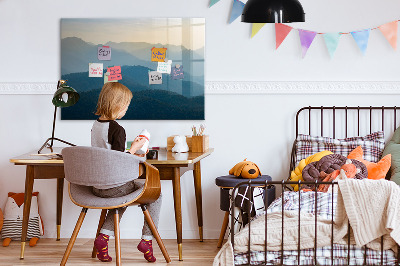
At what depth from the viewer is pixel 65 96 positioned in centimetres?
429

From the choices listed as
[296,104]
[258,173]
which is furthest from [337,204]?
[296,104]

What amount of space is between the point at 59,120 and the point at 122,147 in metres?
→ 1.18

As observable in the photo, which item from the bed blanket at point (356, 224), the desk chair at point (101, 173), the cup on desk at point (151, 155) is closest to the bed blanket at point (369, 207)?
the bed blanket at point (356, 224)

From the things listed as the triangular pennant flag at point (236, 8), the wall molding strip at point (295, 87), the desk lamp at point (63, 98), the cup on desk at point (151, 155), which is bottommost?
the cup on desk at point (151, 155)

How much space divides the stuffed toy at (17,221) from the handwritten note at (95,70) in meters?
1.00

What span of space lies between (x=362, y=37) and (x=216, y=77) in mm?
1058

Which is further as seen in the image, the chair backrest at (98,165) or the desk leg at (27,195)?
the desk leg at (27,195)

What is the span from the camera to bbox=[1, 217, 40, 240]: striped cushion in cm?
434

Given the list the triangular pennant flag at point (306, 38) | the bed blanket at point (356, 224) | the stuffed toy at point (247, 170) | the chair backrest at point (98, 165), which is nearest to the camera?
→ the bed blanket at point (356, 224)

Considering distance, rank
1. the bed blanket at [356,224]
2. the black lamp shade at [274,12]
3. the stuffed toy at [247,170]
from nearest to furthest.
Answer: the bed blanket at [356,224] < the black lamp shade at [274,12] < the stuffed toy at [247,170]

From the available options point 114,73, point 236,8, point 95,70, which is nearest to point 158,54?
point 114,73

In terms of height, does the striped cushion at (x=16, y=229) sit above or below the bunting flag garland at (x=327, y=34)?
below

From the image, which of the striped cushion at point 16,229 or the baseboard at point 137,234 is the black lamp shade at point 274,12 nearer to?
the baseboard at point 137,234

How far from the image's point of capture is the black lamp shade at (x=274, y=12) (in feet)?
10.4
